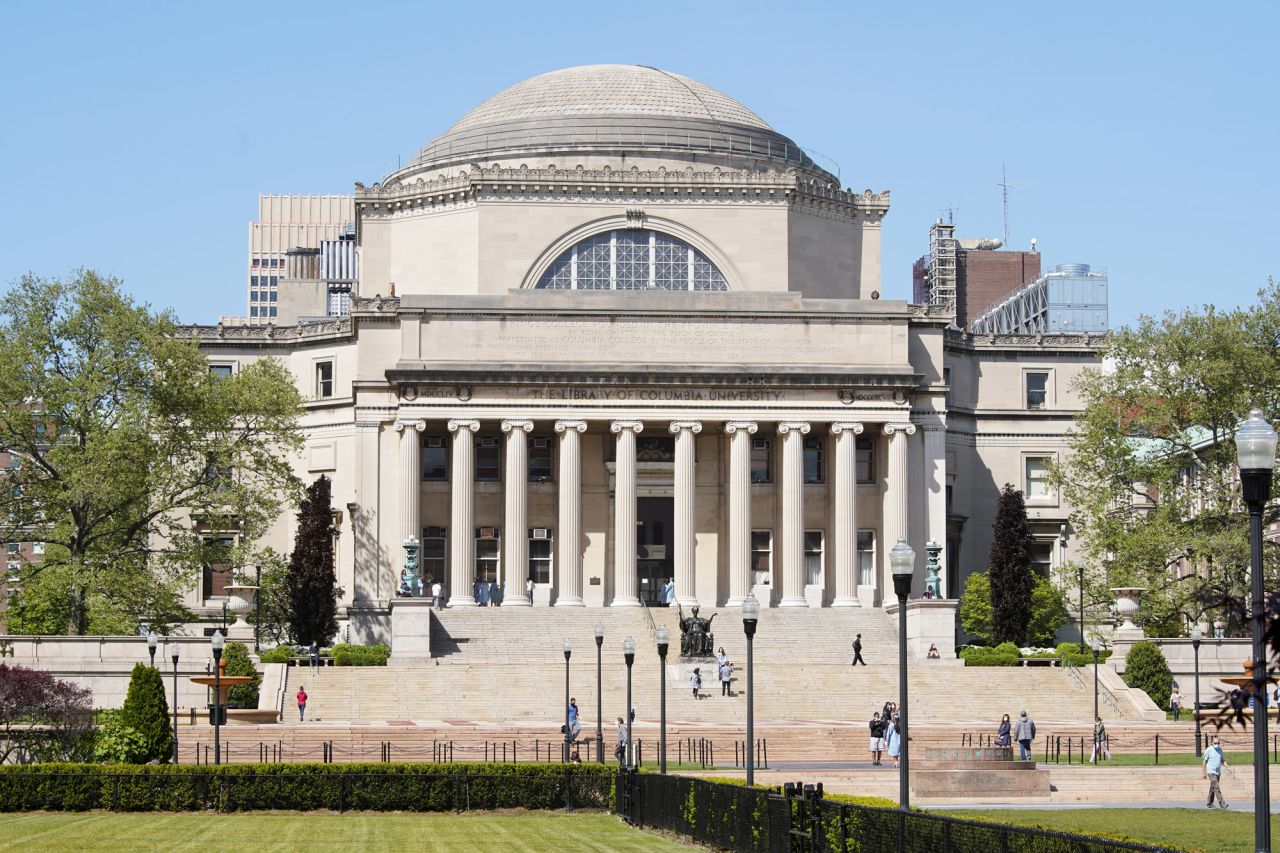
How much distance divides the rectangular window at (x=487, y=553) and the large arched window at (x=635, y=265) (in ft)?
42.0

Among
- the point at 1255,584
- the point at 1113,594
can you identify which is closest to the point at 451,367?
the point at 1113,594

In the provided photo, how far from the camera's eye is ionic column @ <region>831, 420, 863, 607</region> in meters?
86.9

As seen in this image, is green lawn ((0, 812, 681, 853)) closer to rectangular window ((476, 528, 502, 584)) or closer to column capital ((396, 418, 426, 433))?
column capital ((396, 418, 426, 433))

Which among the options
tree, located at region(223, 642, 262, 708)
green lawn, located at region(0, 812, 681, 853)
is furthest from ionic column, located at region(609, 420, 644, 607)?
green lawn, located at region(0, 812, 681, 853)

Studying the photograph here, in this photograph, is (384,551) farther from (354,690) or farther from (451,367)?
(354,690)

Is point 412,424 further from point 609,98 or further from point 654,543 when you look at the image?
point 609,98

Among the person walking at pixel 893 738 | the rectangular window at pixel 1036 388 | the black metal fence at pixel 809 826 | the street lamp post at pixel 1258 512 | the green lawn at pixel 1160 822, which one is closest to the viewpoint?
the street lamp post at pixel 1258 512

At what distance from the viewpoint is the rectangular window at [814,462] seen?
9006 cm

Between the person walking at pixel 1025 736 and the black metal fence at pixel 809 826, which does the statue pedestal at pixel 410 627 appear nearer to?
the person walking at pixel 1025 736

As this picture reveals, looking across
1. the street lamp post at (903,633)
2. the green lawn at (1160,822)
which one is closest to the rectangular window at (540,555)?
the green lawn at (1160,822)

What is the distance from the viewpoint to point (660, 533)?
90500mm

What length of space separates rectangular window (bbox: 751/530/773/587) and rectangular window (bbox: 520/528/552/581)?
8910mm

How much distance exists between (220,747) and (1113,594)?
37522 millimetres

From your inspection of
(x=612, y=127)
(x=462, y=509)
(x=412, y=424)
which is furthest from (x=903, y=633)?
(x=612, y=127)
